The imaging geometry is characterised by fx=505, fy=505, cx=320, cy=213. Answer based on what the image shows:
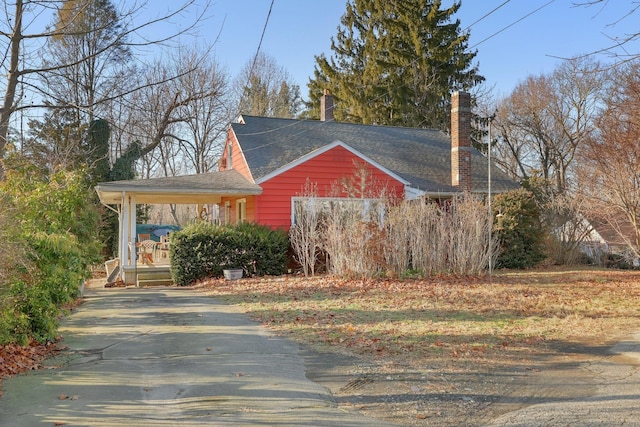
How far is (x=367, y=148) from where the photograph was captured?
1966cm

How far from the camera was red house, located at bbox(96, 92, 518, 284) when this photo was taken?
15.7 m

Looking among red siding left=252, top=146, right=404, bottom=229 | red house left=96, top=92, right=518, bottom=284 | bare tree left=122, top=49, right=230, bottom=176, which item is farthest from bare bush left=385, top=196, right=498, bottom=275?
bare tree left=122, top=49, right=230, bottom=176

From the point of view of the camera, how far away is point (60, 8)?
6.39 metres

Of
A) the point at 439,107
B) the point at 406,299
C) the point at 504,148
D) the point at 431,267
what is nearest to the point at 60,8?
the point at 406,299

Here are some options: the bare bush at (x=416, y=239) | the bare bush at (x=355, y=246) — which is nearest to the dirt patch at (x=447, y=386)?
the bare bush at (x=355, y=246)

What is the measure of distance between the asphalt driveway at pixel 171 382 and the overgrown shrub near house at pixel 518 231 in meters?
10.5

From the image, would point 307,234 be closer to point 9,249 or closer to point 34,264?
point 34,264

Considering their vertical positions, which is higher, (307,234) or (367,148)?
(367,148)

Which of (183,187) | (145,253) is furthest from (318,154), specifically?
(145,253)

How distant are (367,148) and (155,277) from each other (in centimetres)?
927

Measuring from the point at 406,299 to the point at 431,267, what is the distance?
3.32 m

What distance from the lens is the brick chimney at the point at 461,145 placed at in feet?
60.4

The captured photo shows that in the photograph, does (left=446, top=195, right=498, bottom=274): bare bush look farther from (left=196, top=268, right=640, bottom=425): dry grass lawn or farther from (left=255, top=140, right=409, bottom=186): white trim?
(left=255, top=140, right=409, bottom=186): white trim

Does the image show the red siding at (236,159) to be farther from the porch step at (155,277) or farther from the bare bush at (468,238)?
the bare bush at (468,238)
